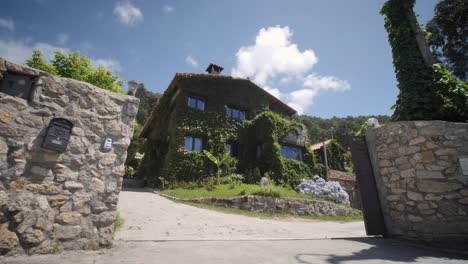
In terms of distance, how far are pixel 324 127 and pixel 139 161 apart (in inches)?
1823

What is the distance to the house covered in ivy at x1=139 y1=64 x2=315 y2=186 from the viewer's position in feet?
53.8

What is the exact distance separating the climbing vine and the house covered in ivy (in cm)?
1109

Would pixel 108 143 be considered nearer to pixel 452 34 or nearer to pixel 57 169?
pixel 57 169

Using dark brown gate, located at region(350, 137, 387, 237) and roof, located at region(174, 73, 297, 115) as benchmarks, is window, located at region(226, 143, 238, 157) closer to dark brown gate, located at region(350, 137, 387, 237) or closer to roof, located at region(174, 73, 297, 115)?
roof, located at region(174, 73, 297, 115)

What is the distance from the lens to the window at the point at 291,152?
19189 mm

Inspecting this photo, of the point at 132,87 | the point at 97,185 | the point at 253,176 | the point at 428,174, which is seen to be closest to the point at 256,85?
the point at 253,176

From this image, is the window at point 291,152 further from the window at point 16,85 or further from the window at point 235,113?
the window at point 16,85

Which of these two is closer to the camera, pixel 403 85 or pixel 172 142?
Answer: pixel 403 85

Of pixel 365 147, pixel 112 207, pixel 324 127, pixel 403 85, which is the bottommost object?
pixel 112 207

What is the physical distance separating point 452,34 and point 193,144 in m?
16.5

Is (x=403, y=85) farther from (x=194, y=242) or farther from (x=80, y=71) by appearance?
(x=80, y=71)

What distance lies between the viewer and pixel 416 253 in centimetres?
434

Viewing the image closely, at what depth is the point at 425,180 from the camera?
5406 mm

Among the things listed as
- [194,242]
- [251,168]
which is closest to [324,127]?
[251,168]
